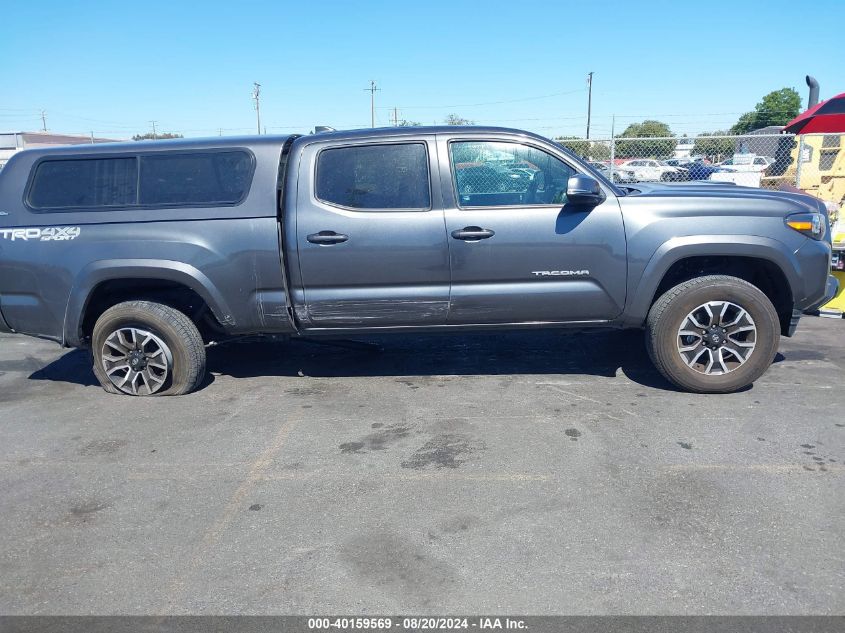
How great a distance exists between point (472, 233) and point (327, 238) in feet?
3.34

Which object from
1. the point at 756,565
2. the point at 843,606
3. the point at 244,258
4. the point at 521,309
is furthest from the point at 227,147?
the point at 843,606

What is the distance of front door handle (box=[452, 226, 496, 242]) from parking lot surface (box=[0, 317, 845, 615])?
45.7 inches

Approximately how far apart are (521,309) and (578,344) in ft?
5.28

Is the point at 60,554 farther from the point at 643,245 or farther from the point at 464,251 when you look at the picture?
the point at 643,245

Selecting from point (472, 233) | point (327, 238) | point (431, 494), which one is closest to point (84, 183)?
point (327, 238)

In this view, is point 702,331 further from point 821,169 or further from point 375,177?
point 821,169

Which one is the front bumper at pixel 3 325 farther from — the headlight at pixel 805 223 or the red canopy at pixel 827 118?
the red canopy at pixel 827 118

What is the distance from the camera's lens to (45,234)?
4934mm

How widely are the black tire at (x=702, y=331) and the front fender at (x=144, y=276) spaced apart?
3117mm

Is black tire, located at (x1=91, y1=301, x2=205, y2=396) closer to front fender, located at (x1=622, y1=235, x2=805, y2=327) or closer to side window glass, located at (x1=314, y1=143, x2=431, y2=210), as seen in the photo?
side window glass, located at (x1=314, y1=143, x2=431, y2=210)

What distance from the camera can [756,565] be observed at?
2.84 meters

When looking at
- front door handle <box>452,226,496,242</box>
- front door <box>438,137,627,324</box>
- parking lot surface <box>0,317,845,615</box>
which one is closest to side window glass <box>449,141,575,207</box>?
front door <box>438,137,627,324</box>

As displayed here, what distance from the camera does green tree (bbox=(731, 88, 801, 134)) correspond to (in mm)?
61156

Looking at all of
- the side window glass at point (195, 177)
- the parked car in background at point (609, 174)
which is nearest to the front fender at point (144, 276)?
the side window glass at point (195, 177)
